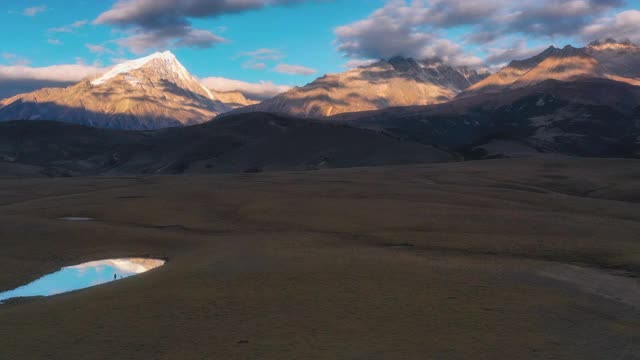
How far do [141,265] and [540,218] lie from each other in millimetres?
36564

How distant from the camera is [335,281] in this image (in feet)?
105

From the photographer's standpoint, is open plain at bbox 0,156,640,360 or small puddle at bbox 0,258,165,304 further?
small puddle at bbox 0,258,165,304

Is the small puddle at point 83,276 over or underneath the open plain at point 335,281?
underneath

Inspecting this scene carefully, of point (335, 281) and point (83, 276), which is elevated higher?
point (335, 281)

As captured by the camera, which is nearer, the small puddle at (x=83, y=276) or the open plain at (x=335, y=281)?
the open plain at (x=335, y=281)

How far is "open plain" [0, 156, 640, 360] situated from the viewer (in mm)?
22906

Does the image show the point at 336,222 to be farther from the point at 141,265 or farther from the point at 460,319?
the point at 460,319

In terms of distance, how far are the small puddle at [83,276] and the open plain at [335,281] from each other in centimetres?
113

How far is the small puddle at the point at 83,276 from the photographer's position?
3425 centimetres

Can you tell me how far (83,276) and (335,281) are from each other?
17.2 metres

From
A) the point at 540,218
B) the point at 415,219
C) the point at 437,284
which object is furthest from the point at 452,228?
the point at 437,284

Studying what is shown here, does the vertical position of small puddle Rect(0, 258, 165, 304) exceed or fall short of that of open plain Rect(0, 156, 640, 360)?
it falls short

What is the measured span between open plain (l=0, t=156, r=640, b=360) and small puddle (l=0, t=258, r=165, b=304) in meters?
1.13

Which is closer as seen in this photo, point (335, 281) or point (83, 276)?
point (335, 281)
